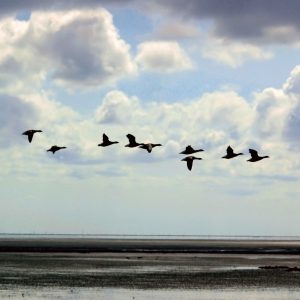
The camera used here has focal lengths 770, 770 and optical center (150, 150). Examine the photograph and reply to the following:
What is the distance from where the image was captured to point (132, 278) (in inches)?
3095

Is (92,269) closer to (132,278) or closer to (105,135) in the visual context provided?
(132,278)

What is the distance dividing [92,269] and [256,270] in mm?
19589

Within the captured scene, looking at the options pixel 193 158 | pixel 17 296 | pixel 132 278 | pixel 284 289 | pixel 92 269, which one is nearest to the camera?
pixel 193 158

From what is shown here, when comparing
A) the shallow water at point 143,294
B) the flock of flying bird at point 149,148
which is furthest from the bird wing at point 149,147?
the shallow water at point 143,294

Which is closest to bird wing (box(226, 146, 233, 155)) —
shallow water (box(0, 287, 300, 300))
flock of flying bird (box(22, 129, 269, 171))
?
flock of flying bird (box(22, 129, 269, 171))

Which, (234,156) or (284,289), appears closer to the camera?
(234,156)

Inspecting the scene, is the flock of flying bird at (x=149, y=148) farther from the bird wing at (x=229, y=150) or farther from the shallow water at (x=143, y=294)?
the shallow water at (x=143, y=294)

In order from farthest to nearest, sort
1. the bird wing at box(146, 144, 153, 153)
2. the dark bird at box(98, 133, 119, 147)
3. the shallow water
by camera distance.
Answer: the shallow water
the dark bird at box(98, 133, 119, 147)
the bird wing at box(146, 144, 153, 153)

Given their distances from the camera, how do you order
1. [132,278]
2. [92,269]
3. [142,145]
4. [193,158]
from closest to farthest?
[142,145] → [193,158] → [132,278] → [92,269]

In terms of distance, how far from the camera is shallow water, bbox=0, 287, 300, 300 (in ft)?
202

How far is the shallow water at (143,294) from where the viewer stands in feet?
202

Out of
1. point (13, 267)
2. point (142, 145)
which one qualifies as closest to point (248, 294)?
point (142, 145)

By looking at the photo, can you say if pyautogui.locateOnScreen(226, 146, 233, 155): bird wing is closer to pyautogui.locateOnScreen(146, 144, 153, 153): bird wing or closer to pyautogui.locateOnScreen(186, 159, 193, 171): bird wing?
pyautogui.locateOnScreen(186, 159, 193, 171): bird wing

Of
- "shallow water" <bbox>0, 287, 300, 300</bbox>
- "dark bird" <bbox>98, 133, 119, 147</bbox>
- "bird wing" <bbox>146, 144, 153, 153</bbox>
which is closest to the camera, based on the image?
"bird wing" <bbox>146, 144, 153, 153</bbox>
